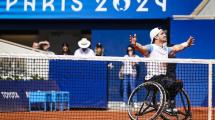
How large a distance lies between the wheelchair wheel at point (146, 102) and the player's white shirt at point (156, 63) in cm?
29

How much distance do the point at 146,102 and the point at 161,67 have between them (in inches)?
24.9

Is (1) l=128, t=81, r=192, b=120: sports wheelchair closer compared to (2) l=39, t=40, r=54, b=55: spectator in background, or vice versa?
(1) l=128, t=81, r=192, b=120: sports wheelchair

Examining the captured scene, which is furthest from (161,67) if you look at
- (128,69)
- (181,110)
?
(128,69)

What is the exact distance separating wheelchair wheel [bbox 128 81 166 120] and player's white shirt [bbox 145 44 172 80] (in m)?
0.29

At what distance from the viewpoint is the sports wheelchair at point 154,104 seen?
336 inches

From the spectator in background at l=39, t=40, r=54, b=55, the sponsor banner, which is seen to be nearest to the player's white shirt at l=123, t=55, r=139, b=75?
the spectator in background at l=39, t=40, r=54, b=55

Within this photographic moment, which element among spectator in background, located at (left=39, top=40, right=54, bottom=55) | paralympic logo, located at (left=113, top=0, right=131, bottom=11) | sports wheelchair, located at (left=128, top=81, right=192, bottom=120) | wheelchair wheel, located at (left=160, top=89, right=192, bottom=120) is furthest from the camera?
paralympic logo, located at (left=113, top=0, right=131, bottom=11)

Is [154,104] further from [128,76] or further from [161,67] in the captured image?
[128,76]

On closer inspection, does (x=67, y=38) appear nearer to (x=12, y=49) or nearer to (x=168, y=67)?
(x=12, y=49)

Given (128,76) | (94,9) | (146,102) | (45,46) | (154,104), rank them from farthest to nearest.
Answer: (94,9) → (45,46) → (128,76) → (146,102) → (154,104)

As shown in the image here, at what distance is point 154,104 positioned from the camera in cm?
865

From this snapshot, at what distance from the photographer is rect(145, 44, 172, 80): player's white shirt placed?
901 cm

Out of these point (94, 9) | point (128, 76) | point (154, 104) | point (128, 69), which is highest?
point (94, 9)

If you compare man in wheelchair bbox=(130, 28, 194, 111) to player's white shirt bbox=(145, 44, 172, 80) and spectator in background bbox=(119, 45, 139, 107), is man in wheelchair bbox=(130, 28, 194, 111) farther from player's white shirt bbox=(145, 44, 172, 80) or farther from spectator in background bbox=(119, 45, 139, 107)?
spectator in background bbox=(119, 45, 139, 107)
